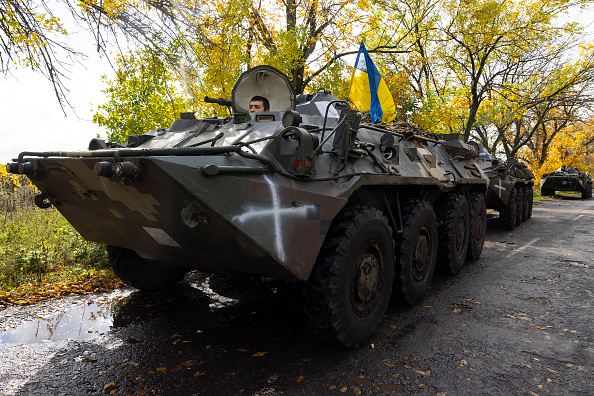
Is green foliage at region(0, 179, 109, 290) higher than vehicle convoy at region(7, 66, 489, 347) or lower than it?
lower

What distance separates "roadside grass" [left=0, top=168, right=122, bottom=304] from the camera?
5.19m

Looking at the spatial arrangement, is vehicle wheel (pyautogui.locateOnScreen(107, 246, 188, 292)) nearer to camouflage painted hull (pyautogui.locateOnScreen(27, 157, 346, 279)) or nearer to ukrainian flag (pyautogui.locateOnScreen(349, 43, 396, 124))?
camouflage painted hull (pyautogui.locateOnScreen(27, 157, 346, 279))

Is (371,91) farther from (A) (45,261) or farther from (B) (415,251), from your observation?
(A) (45,261)

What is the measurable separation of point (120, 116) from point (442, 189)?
5.54 m

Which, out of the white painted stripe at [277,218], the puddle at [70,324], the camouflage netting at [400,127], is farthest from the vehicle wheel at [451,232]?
the puddle at [70,324]

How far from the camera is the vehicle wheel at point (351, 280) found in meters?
3.26

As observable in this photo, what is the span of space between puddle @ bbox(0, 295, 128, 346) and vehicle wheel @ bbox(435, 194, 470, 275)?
3.67m

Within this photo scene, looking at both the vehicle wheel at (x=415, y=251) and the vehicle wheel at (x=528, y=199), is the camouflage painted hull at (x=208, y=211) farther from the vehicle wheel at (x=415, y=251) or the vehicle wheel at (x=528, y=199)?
the vehicle wheel at (x=528, y=199)

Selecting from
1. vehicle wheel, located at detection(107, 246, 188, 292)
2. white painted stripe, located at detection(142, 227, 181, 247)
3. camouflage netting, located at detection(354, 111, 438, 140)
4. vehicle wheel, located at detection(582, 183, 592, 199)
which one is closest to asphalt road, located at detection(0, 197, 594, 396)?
vehicle wheel, located at detection(107, 246, 188, 292)

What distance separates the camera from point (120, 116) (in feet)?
26.2

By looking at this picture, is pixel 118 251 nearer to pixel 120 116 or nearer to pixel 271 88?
pixel 271 88

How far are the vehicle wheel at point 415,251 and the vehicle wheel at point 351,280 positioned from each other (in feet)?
1.63

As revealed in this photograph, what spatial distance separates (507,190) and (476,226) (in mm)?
3608

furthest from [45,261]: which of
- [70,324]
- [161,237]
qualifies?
[161,237]
